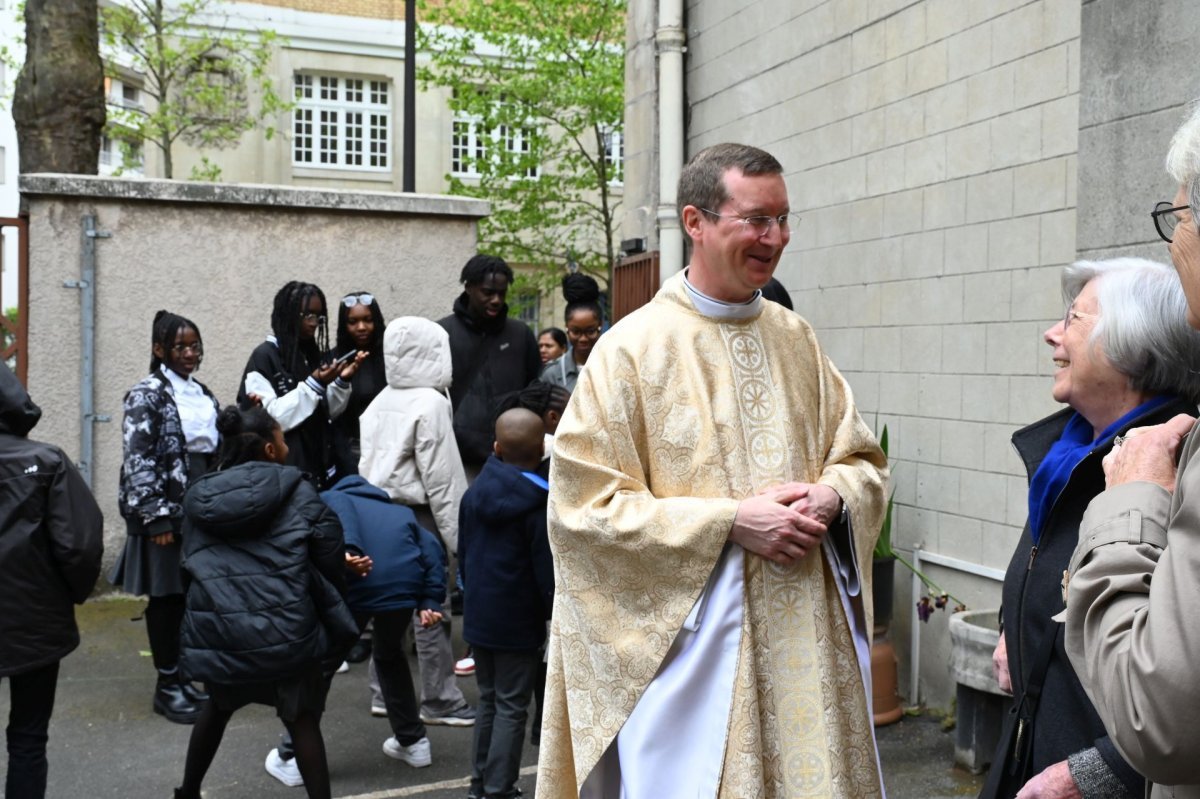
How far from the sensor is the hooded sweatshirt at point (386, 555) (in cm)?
504

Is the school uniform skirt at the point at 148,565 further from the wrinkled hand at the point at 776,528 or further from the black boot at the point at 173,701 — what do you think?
the wrinkled hand at the point at 776,528

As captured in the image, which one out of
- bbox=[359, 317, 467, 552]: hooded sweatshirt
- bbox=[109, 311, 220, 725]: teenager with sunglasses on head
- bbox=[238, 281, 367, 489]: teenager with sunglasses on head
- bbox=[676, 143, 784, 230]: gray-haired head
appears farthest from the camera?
bbox=[238, 281, 367, 489]: teenager with sunglasses on head

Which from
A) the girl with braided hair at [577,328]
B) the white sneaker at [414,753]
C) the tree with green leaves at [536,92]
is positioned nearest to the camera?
the white sneaker at [414,753]

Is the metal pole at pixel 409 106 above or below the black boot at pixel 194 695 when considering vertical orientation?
above

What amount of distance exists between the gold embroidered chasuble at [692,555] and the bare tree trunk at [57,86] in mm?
8114

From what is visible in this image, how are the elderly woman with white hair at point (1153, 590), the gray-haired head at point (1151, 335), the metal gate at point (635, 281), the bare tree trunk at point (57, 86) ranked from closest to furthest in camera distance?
the elderly woman with white hair at point (1153, 590) < the gray-haired head at point (1151, 335) < the metal gate at point (635, 281) < the bare tree trunk at point (57, 86)

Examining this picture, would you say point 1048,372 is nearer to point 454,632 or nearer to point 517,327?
point 517,327

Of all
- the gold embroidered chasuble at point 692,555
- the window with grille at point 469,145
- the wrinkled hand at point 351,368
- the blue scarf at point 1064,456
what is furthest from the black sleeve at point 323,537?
the window with grille at point 469,145

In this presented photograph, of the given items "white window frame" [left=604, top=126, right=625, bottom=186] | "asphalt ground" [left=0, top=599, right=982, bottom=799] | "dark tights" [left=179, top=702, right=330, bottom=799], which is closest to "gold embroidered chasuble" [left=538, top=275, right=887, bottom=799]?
"dark tights" [left=179, top=702, right=330, bottom=799]

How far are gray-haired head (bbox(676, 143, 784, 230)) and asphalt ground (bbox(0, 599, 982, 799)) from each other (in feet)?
9.68

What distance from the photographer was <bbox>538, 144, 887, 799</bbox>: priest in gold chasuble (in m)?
2.90

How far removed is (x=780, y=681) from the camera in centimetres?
296

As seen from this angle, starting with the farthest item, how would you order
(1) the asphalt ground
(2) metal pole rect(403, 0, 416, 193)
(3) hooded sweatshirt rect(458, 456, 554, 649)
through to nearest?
(2) metal pole rect(403, 0, 416, 193), (1) the asphalt ground, (3) hooded sweatshirt rect(458, 456, 554, 649)

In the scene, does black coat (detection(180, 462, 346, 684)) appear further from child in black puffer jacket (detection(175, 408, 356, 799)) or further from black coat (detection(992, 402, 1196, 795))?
black coat (detection(992, 402, 1196, 795))
